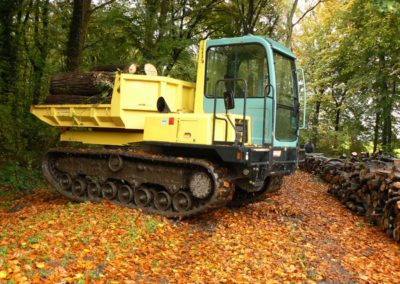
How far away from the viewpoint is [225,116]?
6629 mm

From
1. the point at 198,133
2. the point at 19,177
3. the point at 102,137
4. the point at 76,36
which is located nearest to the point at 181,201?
the point at 198,133

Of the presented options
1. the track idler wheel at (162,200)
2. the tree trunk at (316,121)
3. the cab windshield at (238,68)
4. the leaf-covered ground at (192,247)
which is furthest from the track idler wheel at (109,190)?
the tree trunk at (316,121)

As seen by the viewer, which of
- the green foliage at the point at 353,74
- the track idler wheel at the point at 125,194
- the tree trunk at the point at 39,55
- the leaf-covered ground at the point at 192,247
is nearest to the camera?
the leaf-covered ground at the point at 192,247

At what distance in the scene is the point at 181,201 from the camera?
716 cm

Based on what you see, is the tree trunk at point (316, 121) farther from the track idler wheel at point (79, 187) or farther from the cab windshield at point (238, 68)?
the track idler wheel at point (79, 187)

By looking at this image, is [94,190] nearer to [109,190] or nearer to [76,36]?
[109,190]

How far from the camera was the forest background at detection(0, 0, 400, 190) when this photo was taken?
11797 millimetres

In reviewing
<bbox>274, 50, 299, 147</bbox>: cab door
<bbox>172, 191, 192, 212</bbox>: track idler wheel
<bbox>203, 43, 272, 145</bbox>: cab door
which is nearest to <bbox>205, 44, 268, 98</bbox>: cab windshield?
<bbox>203, 43, 272, 145</bbox>: cab door

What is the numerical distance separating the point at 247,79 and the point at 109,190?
3573 mm

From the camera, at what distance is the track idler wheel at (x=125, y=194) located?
7797mm

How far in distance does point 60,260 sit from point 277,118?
4589 mm

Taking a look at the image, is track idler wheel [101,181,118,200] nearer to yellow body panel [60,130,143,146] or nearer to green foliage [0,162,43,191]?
yellow body panel [60,130,143,146]

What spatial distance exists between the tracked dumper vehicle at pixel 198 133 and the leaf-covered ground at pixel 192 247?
1.92ft

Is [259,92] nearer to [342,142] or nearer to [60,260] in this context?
[60,260]
